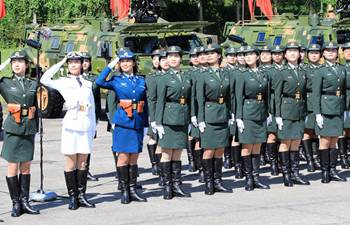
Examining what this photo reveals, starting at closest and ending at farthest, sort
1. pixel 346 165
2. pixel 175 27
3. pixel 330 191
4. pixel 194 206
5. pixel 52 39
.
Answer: pixel 194 206 < pixel 330 191 < pixel 346 165 < pixel 175 27 < pixel 52 39

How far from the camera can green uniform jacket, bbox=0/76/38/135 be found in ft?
33.9

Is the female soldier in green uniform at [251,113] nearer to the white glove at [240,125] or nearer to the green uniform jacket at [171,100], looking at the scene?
the white glove at [240,125]

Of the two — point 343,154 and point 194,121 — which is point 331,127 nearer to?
point 343,154

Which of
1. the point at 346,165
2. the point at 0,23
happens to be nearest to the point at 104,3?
the point at 0,23

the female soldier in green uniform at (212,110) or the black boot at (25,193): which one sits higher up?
the female soldier in green uniform at (212,110)

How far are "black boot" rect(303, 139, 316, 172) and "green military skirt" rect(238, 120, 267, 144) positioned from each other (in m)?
1.88

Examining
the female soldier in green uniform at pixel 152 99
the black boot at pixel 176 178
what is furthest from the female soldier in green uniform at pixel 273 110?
the black boot at pixel 176 178

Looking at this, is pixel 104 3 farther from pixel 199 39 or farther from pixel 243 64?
pixel 243 64

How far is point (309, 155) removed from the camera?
1374 cm

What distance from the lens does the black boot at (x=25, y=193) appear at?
34.2 ft

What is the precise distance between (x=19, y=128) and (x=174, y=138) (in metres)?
1.97

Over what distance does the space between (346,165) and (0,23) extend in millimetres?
39452

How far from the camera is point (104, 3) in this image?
44281mm

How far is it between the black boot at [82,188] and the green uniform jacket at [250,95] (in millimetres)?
2339
